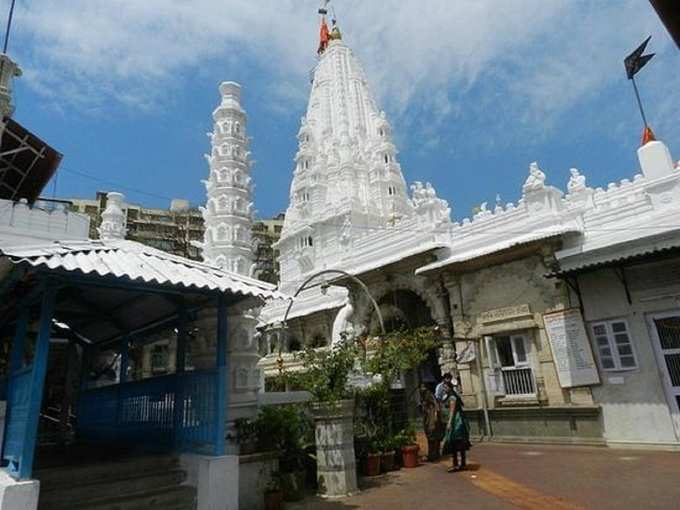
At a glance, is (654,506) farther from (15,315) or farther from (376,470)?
(15,315)

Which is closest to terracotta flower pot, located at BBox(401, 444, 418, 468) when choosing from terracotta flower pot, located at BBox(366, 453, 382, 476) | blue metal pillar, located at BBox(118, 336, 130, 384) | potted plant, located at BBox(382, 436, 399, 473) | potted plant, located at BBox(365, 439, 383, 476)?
potted plant, located at BBox(382, 436, 399, 473)

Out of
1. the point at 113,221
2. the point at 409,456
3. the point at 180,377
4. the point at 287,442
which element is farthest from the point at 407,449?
the point at 113,221

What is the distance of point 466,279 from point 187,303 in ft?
30.1

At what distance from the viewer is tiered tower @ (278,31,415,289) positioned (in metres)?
29.3

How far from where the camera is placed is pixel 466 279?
542 inches

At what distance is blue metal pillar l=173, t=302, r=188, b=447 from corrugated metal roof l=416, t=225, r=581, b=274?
8.45 m

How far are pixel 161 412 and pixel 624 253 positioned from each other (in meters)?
10.1

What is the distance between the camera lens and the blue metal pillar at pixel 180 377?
6.82 m

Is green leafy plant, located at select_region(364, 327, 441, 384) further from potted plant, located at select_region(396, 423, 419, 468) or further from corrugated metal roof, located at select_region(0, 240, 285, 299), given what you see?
corrugated metal roof, located at select_region(0, 240, 285, 299)

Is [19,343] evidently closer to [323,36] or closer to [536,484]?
[536,484]

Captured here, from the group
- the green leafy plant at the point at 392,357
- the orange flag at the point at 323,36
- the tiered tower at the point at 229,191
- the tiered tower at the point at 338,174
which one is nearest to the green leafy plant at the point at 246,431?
the green leafy plant at the point at 392,357

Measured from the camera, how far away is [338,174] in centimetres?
3120

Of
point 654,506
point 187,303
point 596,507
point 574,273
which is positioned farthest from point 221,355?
point 574,273

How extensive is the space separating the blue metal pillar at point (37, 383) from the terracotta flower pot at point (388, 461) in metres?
5.86
